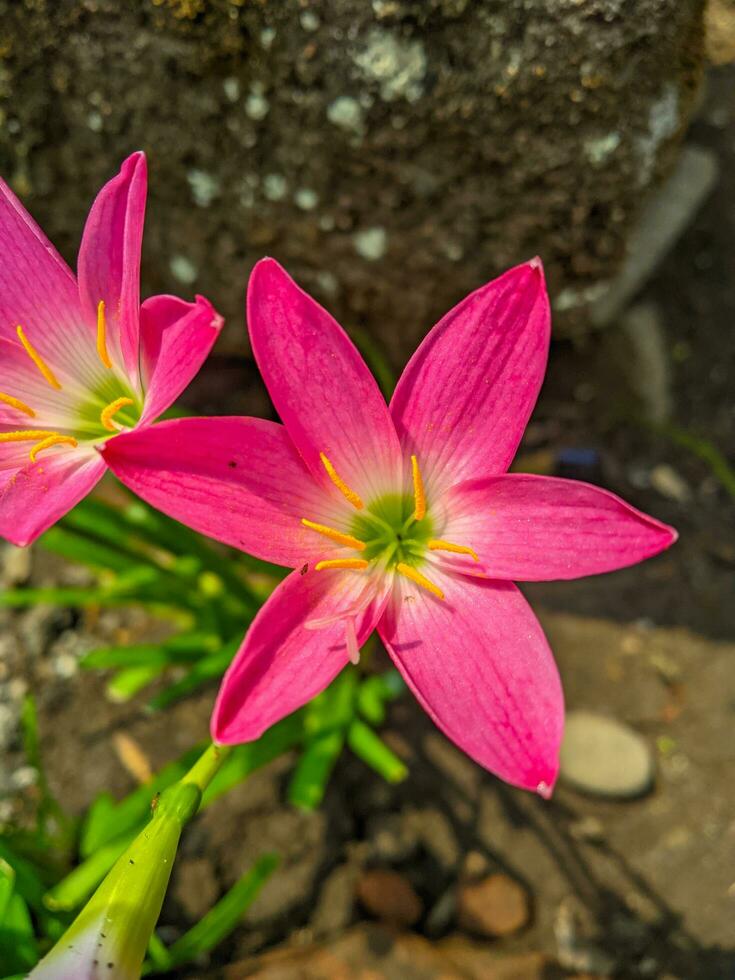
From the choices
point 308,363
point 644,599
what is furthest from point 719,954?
point 308,363

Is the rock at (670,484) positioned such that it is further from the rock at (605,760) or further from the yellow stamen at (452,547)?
the yellow stamen at (452,547)

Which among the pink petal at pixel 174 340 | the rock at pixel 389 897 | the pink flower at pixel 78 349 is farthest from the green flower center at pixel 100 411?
the rock at pixel 389 897

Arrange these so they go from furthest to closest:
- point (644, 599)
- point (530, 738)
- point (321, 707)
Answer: point (644, 599) < point (321, 707) < point (530, 738)

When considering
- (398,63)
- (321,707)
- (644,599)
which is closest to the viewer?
(398,63)

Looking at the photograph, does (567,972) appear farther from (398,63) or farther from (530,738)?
(398,63)

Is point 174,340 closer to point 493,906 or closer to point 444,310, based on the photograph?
point 444,310

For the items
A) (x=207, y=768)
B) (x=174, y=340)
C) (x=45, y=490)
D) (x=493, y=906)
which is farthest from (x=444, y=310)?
(x=493, y=906)

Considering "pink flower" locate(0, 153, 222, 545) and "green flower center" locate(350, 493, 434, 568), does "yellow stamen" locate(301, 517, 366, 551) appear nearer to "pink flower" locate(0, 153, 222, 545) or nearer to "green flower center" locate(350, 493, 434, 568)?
"green flower center" locate(350, 493, 434, 568)
